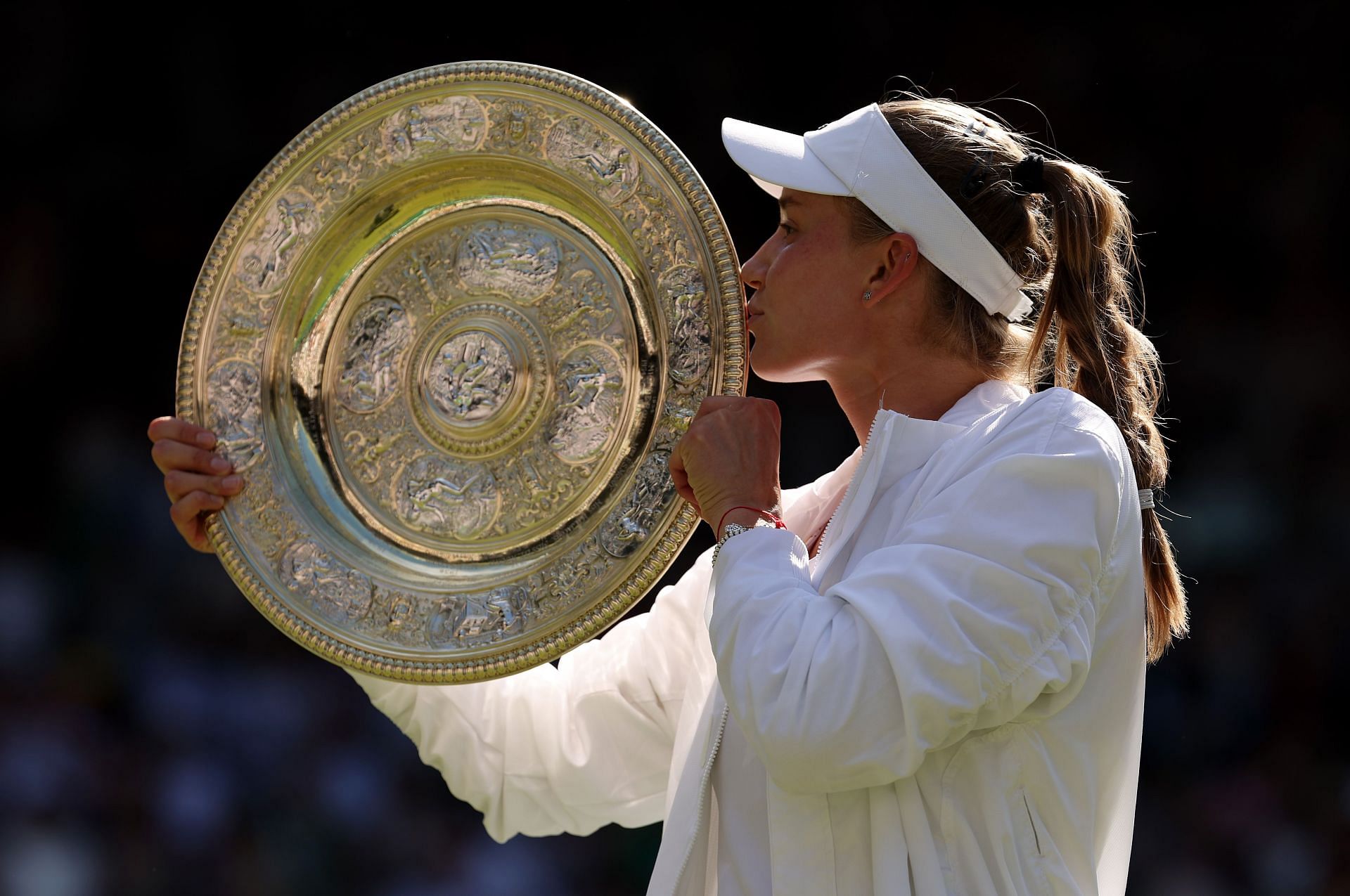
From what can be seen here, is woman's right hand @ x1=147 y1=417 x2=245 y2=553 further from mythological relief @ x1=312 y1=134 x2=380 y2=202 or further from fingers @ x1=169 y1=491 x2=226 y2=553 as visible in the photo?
mythological relief @ x1=312 y1=134 x2=380 y2=202

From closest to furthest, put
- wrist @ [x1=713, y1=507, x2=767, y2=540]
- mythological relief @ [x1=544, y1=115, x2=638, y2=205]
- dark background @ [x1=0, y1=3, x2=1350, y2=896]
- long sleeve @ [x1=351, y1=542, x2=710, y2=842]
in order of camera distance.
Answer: wrist @ [x1=713, y1=507, x2=767, y2=540], mythological relief @ [x1=544, y1=115, x2=638, y2=205], long sleeve @ [x1=351, y1=542, x2=710, y2=842], dark background @ [x1=0, y1=3, x2=1350, y2=896]

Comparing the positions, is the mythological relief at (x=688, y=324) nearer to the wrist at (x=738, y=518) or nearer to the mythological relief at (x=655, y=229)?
the mythological relief at (x=655, y=229)

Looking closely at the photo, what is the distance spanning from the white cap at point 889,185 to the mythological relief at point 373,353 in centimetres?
54

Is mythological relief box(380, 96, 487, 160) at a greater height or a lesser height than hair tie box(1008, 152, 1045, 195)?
greater

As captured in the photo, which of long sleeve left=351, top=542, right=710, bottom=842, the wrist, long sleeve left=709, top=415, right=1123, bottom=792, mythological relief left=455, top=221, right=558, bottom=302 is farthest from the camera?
long sleeve left=351, top=542, right=710, bottom=842

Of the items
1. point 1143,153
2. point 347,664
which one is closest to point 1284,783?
point 1143,153

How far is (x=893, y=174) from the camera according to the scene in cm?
163

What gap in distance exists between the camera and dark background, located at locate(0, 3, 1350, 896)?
4.20 meters

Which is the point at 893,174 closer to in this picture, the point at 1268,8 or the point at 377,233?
the point at 377,233

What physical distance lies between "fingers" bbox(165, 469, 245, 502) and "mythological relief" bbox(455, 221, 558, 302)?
0.41m

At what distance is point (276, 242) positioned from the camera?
6.15 ft

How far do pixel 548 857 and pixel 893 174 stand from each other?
10.5 feet

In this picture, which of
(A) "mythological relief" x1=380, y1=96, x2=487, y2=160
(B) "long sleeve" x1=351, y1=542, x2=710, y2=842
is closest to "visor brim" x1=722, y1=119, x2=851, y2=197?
(A) "mythological relief" x1=380, y1=96, x2=487, y2=160

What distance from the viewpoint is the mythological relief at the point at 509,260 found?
1807 millimetres
